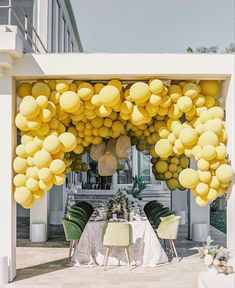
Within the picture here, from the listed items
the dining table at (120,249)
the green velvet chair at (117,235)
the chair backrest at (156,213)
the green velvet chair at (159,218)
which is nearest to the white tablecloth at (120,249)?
the dining table at (120,249)

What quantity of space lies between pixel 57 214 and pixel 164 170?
18.0 feet

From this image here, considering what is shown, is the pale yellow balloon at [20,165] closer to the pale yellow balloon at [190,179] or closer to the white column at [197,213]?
the pale yellow balloon at [190,179]

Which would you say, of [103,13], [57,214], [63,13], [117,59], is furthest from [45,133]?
[103,13]

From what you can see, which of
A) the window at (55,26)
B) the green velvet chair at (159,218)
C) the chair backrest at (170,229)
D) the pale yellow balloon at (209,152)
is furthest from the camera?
the window at (55,26)

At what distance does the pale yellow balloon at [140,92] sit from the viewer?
23.5 feet

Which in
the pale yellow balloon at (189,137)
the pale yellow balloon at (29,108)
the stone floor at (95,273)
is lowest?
the stone floor at (95,273)

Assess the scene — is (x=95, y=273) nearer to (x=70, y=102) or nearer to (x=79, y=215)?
(x=79, y=215)

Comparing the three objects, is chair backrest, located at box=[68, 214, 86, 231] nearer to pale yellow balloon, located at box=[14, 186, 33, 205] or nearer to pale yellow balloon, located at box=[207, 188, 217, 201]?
pale yellow balloon, located at box=[14, 186, 33, 205]

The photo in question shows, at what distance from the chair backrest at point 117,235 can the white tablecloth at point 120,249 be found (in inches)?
18.3

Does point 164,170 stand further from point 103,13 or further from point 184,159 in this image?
point 103,13

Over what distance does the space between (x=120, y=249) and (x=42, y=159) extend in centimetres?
273

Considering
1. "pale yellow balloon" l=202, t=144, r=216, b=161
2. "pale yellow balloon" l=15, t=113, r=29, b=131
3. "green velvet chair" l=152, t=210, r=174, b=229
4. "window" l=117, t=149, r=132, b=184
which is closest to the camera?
"pale yellow balloon" l=202, t=144, r=216, b=161

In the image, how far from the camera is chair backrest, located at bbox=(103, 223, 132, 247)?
8.16m

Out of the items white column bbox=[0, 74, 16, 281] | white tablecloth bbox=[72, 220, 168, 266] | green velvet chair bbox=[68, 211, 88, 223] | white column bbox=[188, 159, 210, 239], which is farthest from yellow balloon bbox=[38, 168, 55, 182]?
white column bbox=[188, 159, 210, 239]
